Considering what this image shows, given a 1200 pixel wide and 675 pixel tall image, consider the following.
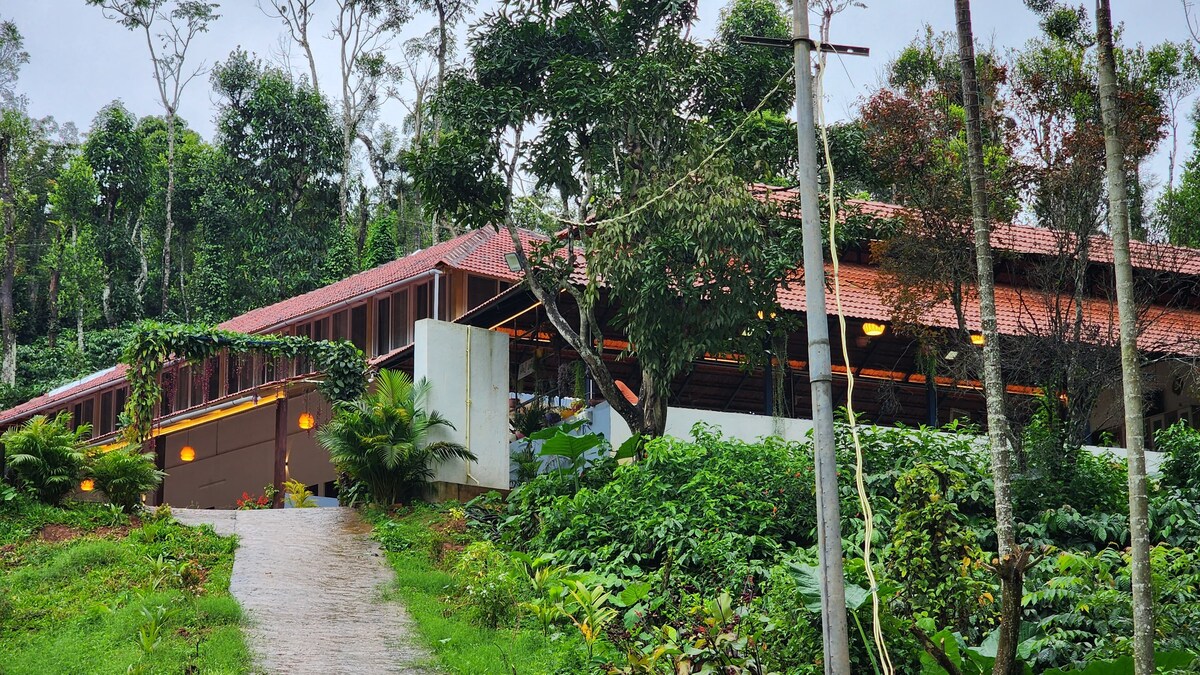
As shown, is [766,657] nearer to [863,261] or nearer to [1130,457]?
[1130,457]

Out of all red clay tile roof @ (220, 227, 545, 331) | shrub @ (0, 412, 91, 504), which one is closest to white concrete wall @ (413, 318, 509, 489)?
red clay tile roof @ (220, 227, 545, 331)

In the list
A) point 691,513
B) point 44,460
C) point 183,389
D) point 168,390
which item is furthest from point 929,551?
point 183,389

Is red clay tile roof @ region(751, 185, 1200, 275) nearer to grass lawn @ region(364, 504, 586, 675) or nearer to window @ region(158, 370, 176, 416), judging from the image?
grass lawn @ region(364, 504, 586, 675)

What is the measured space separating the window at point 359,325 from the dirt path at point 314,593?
6.85 metres

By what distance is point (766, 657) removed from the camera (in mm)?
10742

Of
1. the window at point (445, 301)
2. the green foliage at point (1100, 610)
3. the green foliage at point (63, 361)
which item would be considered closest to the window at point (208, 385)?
the window at point (445, 301)

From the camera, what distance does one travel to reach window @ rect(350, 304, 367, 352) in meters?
26.4

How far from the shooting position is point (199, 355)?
21922 mm

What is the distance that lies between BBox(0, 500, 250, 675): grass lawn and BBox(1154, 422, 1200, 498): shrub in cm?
1032

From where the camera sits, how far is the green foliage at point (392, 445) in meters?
19.4

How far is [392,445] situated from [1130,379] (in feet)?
40.9

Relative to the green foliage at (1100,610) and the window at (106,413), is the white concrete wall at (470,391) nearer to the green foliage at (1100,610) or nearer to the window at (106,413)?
the green foliage at (1100,610)

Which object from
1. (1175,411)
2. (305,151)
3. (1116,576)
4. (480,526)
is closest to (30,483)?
(480,526)

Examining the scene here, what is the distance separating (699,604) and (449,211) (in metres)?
9.08
